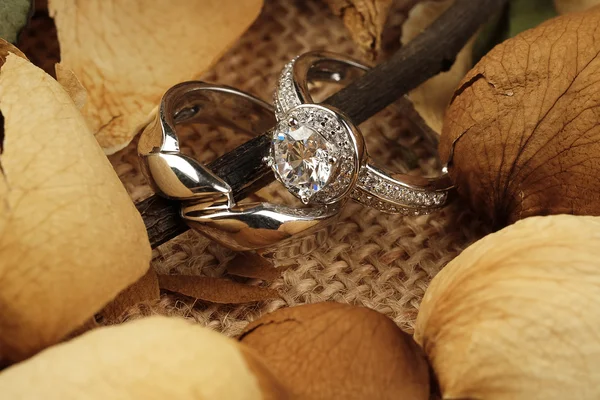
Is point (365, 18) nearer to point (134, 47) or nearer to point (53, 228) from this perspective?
point (134, 47)

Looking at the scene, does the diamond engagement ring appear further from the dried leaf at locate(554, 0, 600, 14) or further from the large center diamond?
the dried leaf at locate(554, 0, 600, 14)

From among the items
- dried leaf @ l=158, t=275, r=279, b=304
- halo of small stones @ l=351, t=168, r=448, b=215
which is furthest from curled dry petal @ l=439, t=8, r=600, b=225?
dried leaf @ l=158, t=275, r=279, b=304

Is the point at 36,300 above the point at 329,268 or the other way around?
above

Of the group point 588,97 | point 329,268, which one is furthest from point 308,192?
point 588,97

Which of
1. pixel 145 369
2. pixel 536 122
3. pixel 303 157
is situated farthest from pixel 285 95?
pixel 145 369

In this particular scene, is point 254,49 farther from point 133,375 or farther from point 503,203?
point 133,375

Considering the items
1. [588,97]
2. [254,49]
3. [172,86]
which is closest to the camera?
[588,97]

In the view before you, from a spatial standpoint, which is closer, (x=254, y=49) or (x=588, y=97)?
(x=588, y=97)
